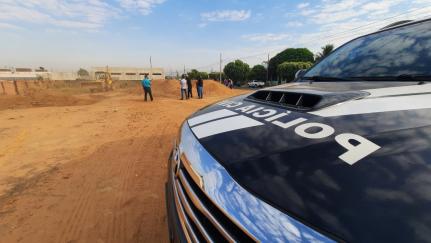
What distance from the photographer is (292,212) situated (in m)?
0.78

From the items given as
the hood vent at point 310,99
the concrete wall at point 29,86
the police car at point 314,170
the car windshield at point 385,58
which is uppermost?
the car windshield at point 385,58

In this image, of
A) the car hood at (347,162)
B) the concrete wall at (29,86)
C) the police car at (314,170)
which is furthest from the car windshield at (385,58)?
the concrete wall at (29,86)

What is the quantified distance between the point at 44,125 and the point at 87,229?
661cm

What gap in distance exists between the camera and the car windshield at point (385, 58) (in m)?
1.80

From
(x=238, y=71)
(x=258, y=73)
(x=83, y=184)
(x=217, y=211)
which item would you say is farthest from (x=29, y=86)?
(x=258, y=73)

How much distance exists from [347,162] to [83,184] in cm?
378

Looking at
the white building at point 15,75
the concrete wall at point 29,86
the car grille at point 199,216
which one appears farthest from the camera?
the white building at point 15,75

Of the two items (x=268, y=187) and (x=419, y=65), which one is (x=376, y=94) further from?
(x=268, y=187)

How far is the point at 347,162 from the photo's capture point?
875 millimetres

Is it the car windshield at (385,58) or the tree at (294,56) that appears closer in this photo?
the car windshield at (385,58)

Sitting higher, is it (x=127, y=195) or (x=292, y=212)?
(x=292, y=212)

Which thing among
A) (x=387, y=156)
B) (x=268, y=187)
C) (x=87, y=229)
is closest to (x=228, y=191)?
(x=268, y=187)

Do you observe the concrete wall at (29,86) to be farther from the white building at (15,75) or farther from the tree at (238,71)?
the tree at (238,71)

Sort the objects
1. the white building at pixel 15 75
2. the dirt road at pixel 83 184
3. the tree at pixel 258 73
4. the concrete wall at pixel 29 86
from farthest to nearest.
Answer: the white building at pixel 15 75 → the tree at pixel 258 73 → the concrete wall at pixel 29 86 → the dirt road at pixel 83 184
